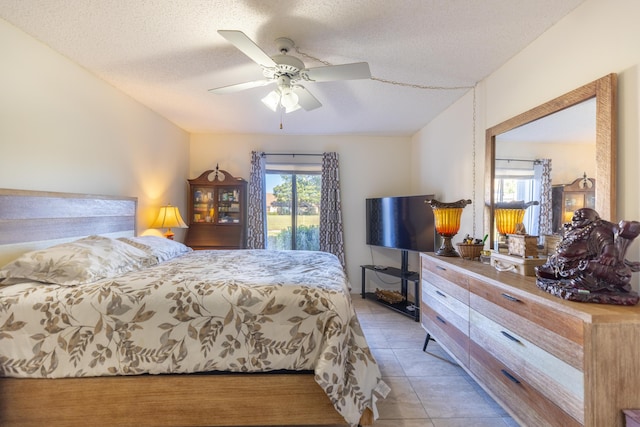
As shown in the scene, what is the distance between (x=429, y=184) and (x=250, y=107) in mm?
2467

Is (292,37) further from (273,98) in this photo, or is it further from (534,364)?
(534,364)

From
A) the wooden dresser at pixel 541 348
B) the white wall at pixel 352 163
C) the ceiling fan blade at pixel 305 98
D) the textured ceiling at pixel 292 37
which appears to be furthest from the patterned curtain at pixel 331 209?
the wooden dresser at pixel 541 348

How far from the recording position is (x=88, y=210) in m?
2.37

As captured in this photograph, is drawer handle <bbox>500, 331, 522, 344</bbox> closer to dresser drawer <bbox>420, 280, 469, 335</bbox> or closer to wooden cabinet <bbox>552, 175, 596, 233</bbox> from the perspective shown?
dresser drawer <bbox>420, 280, 469, 335</bbox>

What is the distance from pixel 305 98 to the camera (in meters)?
2.35

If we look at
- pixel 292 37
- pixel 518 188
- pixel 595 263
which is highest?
pixel 292 37

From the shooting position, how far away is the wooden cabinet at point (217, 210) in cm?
405

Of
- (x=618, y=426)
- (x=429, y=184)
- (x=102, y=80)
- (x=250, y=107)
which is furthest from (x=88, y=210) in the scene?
(x=429, y=184)

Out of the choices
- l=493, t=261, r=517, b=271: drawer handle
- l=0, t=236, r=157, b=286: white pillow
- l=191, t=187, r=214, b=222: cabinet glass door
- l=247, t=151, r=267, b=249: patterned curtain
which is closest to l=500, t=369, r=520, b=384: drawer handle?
l=493, t=261, r=517, b=271: drawer handle

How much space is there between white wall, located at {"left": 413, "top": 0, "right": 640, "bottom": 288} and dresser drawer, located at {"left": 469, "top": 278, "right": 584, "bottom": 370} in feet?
1.80

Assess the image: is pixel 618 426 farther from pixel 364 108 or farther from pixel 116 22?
pixel 116 22

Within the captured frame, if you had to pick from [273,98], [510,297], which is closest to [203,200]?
[273,98]

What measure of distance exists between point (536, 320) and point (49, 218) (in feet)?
10.0

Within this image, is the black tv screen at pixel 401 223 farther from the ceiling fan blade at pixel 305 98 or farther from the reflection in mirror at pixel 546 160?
the ceiling fan blade at pixel 305 98
